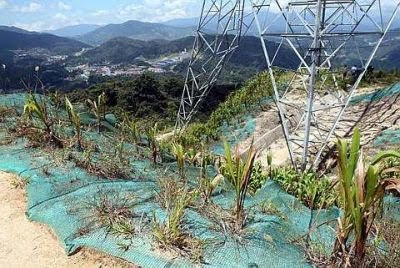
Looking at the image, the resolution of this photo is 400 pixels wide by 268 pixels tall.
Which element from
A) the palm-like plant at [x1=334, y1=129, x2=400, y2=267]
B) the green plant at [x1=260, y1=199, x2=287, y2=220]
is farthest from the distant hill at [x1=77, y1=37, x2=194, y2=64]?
the palm-like plant at [x1=334, y1=129, x2=400, y2=267]

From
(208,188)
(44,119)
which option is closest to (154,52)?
(44,119)

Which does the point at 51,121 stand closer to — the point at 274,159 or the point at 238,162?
the point at 238,162

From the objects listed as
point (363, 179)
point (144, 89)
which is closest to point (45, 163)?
point (363, 179)

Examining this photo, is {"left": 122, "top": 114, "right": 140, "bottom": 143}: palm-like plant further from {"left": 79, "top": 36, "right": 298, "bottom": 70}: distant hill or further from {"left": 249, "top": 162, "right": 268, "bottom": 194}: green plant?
{"left": 79, "top": 36, "right": 298, "bottom": 70}: distant hill

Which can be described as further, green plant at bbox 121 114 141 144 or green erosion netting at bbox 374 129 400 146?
green erosion netting at bbox 374 129 400 146

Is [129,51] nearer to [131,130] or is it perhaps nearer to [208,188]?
[131,130]

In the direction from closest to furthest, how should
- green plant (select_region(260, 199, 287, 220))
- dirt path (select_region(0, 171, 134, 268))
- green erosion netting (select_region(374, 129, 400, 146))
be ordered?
dirt path (select_region(0, 171, 134, 268))
green plant (select_region(260, 199, 287, 220))
green erosion netting (select_region(374, 129, 400, 146))

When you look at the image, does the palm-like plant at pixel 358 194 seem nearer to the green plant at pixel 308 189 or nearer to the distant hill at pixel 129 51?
the green plant at pixel 308 189
